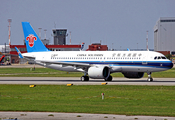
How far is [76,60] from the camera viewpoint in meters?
53.1

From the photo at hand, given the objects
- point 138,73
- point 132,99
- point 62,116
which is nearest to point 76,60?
point 138,73

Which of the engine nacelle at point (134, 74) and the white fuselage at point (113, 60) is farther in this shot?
the engine nacelle at point (134, 74)

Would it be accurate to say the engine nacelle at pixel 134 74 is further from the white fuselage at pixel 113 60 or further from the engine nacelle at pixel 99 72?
the engine nacelle at pixel 99 72

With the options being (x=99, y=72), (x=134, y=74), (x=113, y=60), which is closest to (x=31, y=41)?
(x=113, y=60)

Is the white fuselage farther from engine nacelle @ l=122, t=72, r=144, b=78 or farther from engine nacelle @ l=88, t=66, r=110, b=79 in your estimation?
engine nacelle @ l=122, t=72, r=144, b=78

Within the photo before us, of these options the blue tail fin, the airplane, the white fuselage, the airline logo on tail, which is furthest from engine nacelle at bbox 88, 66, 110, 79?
the airline logo on tail

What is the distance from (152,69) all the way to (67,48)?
5884 inches

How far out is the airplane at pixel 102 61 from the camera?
48237mm

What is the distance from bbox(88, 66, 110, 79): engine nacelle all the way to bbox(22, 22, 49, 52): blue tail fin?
12474mm

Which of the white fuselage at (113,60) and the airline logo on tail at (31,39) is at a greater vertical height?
the airline logo on tail at (31,39)

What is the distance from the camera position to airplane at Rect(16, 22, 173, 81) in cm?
4824

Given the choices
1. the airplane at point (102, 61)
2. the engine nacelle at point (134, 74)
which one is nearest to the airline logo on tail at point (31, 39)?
the airplane at point (102, 61)

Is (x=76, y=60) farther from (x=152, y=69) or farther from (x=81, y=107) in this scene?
(x=81, y=107)

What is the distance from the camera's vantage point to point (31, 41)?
57875 mm
